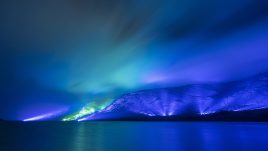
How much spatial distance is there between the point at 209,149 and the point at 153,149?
774 centimetres

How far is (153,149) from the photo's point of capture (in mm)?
40125

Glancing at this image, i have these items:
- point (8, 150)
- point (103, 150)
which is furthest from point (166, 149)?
point (8, 150)

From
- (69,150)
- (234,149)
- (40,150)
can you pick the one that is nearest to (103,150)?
(69,150)

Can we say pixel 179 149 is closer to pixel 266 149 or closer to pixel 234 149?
pixel 234 149

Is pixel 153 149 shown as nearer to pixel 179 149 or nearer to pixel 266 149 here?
pixel 179 149

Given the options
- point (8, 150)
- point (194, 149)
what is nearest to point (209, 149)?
point (194, 149)

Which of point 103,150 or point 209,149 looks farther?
point 103,150

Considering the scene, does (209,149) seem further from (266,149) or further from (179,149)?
(266,149)

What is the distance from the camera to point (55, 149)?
40500 mm

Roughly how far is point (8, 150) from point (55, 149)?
6588 millimetres

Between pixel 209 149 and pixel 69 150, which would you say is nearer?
pixel 209 149

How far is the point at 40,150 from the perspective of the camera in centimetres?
4038

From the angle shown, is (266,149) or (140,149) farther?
(140,149)

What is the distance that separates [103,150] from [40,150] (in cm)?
902
